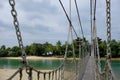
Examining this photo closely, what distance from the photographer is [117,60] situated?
4450cm

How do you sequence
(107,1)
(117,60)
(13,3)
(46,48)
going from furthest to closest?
(117,60), (46,48), (107,1), (13,3)

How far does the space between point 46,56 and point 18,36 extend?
50.7m

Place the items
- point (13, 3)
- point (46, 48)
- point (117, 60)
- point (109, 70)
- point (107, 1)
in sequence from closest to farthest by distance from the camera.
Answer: point (13, 3)
point (107, 1)
point (109, 70)
point (46, 48)
point (117, 60)

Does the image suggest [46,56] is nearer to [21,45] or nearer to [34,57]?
[34,57]

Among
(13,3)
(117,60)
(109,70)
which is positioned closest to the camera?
(13,3)

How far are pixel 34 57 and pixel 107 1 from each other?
4416cm

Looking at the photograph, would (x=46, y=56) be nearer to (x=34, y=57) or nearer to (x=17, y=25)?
(x=34, y=57)

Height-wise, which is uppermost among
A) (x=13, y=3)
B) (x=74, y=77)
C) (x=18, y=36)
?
(x=13, y=3)

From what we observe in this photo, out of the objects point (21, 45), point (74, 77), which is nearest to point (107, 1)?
point (21, 45)

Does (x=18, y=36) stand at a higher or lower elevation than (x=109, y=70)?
higher

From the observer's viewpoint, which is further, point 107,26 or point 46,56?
point 46,56

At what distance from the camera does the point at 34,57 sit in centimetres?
4666

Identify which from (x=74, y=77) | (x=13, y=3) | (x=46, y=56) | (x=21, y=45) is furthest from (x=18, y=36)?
(x=46, y=56)

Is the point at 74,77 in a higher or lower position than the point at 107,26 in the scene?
lower
